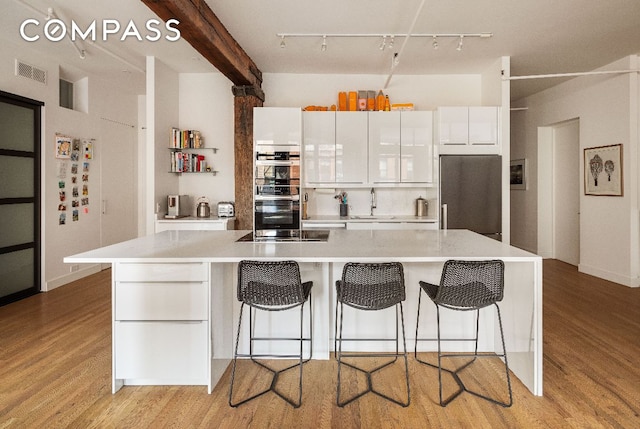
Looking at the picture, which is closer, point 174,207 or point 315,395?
point 315,395

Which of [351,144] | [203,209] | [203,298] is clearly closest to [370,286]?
[203,298]

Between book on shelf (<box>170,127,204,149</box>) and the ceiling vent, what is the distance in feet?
5.38

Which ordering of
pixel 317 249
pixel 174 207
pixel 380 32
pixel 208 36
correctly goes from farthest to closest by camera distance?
1. pixel 174 207
2. pixel 380 32
3. pixel 208 36
4. pixel 317 249

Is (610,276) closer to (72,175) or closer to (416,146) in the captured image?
(416,146)

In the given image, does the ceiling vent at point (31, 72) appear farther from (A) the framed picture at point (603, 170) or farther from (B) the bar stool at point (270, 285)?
(A) the framed picture at point (603, 170)

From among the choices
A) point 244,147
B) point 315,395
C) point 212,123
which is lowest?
point 315,395

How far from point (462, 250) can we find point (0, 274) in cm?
502

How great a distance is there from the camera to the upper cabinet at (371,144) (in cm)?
557

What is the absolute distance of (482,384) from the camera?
9.16 feet

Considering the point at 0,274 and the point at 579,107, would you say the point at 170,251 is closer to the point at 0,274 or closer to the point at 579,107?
the point at 0,274

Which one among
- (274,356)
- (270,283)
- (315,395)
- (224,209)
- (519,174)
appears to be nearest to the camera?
(270,283)

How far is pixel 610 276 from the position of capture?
18.9 ft

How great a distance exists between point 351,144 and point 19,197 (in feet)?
13.7

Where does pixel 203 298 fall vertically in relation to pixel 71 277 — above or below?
above
